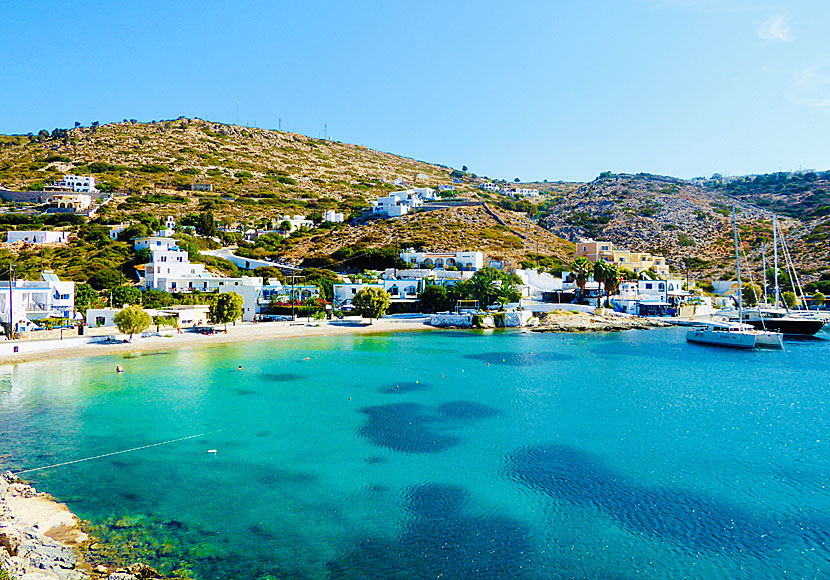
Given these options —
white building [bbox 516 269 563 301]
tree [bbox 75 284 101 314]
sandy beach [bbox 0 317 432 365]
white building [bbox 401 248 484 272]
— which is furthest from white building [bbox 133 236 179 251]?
white building [bbox 516 269 563 301]

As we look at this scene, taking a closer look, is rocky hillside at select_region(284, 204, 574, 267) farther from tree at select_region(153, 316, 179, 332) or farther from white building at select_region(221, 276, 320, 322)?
tree at select_region(153, 316, 179, 332)

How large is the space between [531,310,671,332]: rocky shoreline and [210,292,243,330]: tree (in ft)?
111

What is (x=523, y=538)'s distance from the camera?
15.0m

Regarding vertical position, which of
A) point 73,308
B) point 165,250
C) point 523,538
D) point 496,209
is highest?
point 496,209

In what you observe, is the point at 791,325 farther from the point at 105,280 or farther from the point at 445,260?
the point at 105,280

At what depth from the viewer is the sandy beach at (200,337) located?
41.9 m

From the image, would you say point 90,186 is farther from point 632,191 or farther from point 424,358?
point 632,191

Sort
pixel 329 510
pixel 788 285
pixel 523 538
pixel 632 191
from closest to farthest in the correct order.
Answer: pixel 523 538
pixel 329 510
pixel 788 285
pixel 632 191

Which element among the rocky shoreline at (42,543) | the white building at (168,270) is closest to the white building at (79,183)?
the white building at (168,270)

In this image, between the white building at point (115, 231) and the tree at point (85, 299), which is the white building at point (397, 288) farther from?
the white building at point (115, 231)

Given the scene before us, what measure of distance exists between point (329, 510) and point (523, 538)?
19.7 feet

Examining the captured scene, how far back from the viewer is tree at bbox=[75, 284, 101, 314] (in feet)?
176

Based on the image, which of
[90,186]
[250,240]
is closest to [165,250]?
[250,240]

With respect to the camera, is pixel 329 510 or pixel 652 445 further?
pixel 652 445
